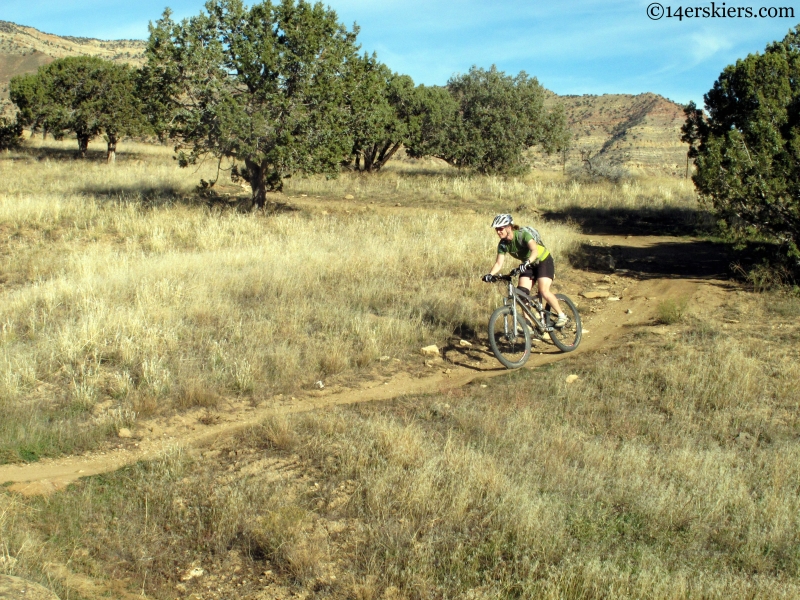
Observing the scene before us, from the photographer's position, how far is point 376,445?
18.3 ft

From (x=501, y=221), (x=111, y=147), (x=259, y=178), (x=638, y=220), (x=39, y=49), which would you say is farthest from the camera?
(x=39, y=49)

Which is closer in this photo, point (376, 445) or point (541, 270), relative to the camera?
point (376, 445)

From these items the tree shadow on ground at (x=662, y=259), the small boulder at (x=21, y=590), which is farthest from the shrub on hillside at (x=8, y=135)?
the small boulder at (x=21, y=590)

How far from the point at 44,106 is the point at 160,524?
2678 cm

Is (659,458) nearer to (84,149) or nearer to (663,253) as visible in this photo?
(663,253)

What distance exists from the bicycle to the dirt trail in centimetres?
18

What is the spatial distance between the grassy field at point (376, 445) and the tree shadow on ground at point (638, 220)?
7.49 m

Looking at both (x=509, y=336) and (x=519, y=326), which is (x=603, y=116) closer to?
(x=519, y=326)

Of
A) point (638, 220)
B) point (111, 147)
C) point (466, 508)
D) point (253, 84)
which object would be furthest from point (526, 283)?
point (111, 147)

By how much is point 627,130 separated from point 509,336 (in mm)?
65135

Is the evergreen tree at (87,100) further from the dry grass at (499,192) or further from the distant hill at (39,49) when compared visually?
the distant hill at (39,49)

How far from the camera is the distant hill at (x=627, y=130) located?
172 feet

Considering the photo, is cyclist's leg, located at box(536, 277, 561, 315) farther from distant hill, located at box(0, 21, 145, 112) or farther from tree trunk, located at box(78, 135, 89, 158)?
distant hill, located at box(0, 21, 145, 112)

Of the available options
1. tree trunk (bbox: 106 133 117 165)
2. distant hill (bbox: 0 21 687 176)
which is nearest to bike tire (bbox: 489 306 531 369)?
tree trunk (bbox: 106 133 117 165)
